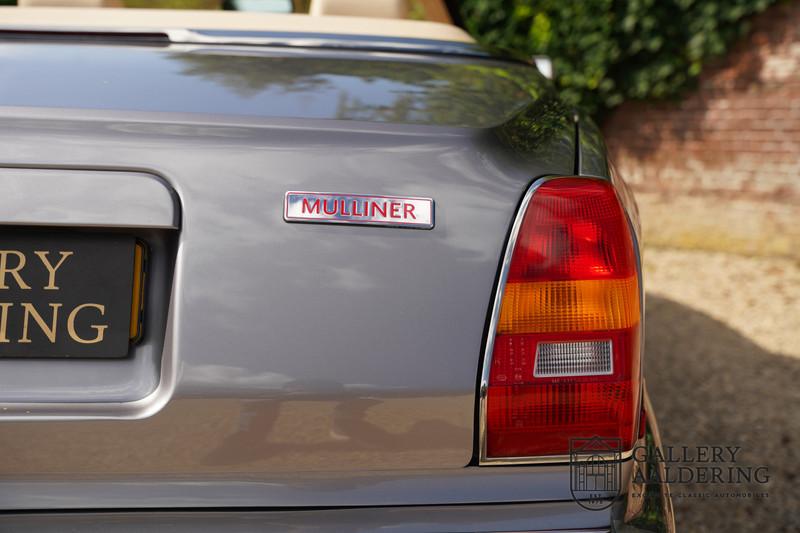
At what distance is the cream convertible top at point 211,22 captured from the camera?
1860 mm

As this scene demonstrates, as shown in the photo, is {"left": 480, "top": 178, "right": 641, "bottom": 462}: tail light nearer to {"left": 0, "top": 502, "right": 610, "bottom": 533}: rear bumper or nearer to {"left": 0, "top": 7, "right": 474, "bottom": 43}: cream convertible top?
{"left": 0, "top": 502, "right": 610, "bottom": 533}: rear bumper

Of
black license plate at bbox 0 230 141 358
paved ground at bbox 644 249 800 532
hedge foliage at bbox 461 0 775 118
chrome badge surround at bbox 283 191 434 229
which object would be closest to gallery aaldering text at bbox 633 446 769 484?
paved ground at bbox 644 249 800 532

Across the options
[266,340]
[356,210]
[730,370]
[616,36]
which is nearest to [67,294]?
A: [266,340]

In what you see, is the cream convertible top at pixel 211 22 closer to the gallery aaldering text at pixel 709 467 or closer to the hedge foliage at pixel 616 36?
the gallery aaldering text at pixel 709 467

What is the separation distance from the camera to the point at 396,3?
7.64 ft

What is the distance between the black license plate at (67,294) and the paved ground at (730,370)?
82.9 inches

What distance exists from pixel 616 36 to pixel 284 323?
19.3ft

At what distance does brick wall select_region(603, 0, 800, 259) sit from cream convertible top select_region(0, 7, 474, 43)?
15.3 feet

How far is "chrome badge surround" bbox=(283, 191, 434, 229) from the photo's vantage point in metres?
1.20

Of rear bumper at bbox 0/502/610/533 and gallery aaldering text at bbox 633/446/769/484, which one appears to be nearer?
rear bumper at bbox 0/502/610/533

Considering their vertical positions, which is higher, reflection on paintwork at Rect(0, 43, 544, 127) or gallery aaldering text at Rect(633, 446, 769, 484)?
reflection on paintwork at Rect(0, 43, 544, 127)

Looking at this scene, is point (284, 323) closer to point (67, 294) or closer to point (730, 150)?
point (67, 294)

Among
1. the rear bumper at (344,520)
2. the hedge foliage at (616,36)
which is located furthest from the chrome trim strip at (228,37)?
the hedge foliage at (616,36)

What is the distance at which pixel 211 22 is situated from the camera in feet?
6.48
